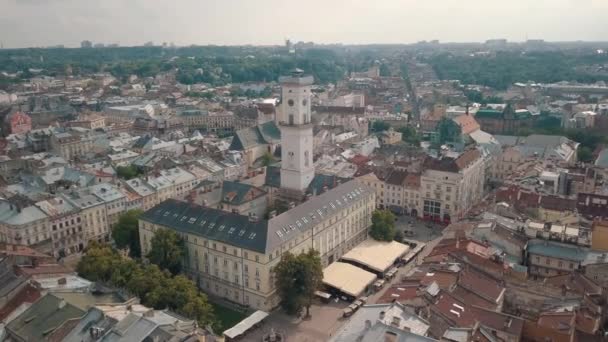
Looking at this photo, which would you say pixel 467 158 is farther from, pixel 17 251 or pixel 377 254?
pixel 17 251

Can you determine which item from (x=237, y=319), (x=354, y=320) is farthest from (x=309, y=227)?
(x=354, y=320)

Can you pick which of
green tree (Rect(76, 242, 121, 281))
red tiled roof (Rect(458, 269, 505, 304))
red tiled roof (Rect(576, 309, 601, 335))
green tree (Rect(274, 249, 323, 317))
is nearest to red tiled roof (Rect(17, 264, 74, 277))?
green tree (Rect(76, 242, 121, 281))

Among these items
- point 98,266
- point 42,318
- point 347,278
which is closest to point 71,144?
point 98,266

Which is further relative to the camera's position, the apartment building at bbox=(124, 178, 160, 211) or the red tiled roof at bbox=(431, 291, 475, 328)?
the apartment building at bbox=(124, 178, 160, 211)

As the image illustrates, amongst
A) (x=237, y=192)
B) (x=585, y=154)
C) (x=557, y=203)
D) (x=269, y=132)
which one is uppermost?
(x=269, y=132)

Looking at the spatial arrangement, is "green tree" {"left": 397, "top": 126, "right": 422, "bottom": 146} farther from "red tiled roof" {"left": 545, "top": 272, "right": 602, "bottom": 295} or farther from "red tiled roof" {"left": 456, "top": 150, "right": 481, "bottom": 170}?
"red tiled roof" {"left": 545, "top": 272, "right": 602, "bottom": 295}

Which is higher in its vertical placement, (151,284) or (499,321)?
(499,321)

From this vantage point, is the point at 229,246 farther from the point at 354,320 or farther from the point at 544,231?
the point at 544,231
